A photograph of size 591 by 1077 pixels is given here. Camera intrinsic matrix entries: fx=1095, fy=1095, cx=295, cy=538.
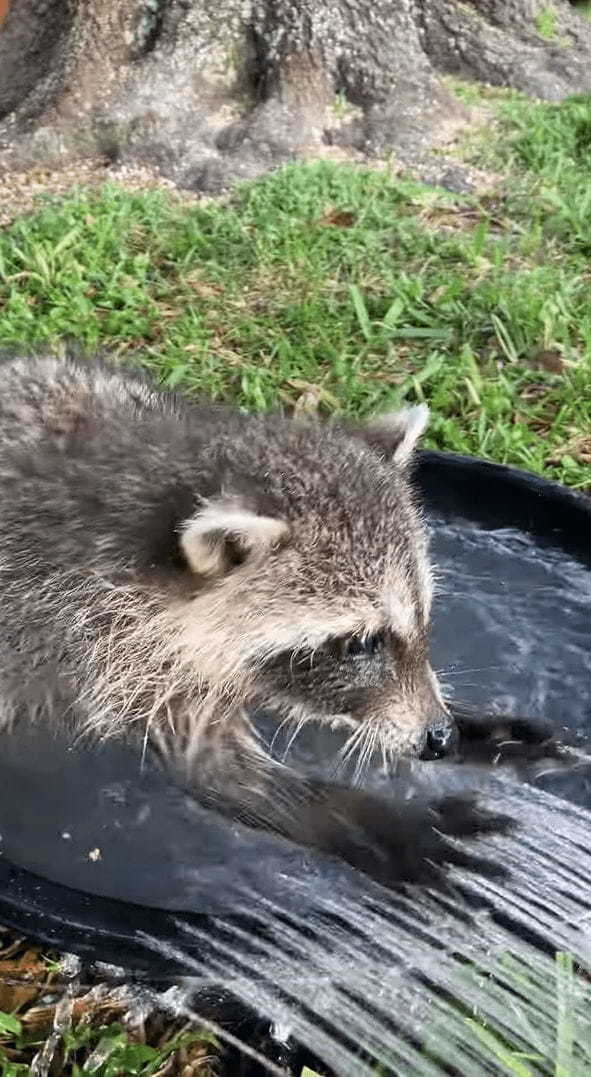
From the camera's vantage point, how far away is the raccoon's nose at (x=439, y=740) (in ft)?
10.9

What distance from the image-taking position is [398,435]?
349 cm

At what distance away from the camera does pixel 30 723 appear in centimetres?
353

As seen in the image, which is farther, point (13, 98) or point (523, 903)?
point (13, 98)

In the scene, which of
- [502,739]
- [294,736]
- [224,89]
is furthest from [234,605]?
[224,89]

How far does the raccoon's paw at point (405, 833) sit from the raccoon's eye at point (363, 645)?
51 centimetres

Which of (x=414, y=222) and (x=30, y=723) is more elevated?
Answer: (x=414, y=222)

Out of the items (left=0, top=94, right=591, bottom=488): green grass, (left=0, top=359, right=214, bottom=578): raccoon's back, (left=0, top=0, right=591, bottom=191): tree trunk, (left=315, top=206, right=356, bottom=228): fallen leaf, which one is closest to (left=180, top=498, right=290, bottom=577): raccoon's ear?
(left=0, top=359, right=214, bottom=578): raccoon's back

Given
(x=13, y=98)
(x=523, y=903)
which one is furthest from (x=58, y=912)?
(x=13, y=98)

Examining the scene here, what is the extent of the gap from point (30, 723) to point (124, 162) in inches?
197

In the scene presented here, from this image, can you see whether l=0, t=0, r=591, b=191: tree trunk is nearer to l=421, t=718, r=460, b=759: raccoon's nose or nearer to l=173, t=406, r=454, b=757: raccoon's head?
l=173, t=406, r=454, b=757: raccoon's head

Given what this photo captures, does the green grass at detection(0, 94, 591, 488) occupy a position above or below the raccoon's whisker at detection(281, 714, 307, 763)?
above

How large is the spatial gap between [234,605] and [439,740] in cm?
79

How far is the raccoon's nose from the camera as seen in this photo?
10.9ft

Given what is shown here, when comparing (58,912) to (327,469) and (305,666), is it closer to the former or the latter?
(305,666)
